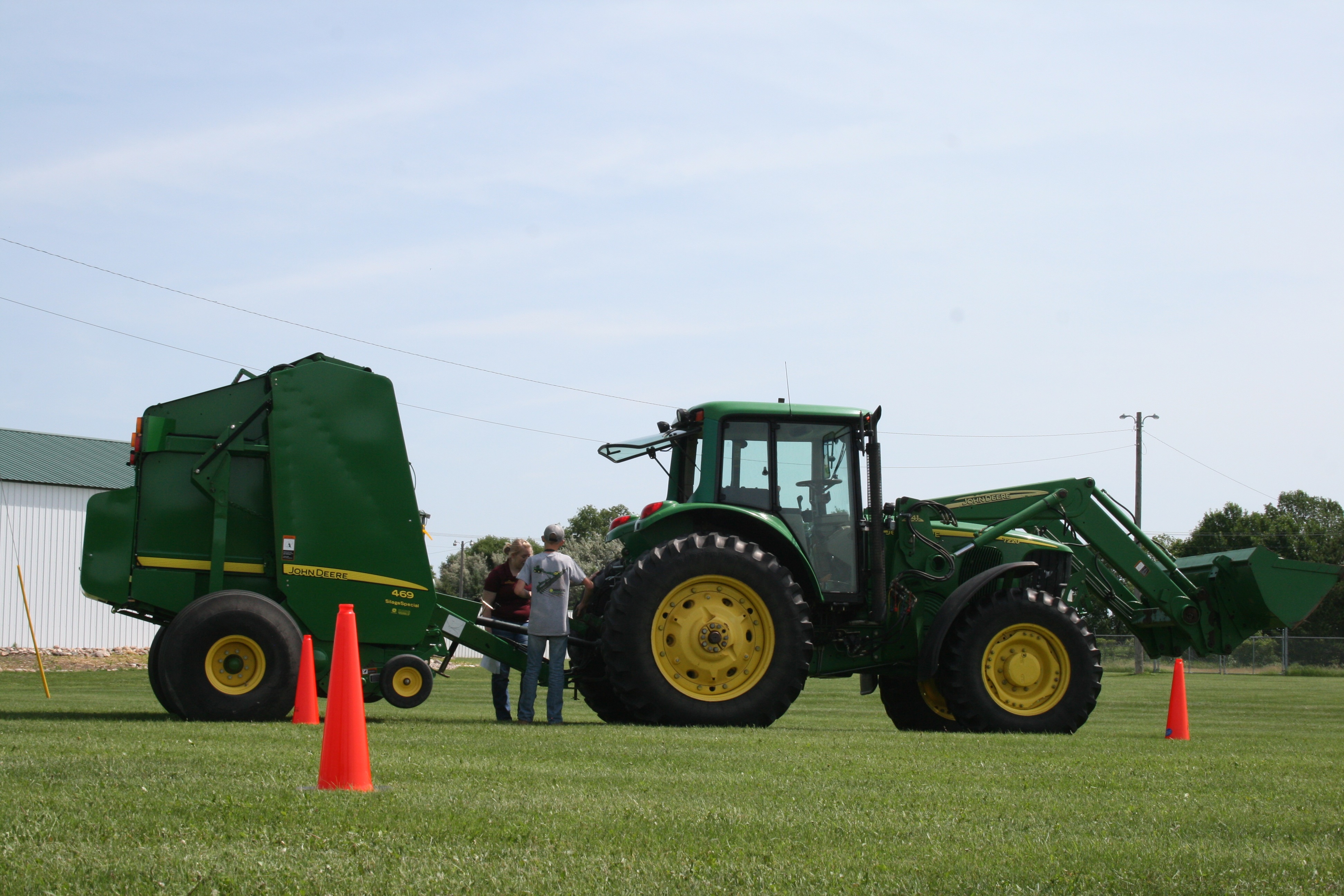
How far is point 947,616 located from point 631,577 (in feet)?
9.53

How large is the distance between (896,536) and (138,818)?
8.06 m

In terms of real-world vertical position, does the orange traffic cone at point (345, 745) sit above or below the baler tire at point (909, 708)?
above

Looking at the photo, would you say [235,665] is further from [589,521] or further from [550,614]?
[589,521]

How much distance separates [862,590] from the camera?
36.2ft

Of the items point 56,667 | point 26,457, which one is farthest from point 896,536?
point 26,457

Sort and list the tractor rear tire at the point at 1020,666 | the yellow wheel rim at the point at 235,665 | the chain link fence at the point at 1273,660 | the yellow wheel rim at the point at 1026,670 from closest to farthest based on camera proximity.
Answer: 1. the yellow wheel rim at the point at 235,665
2. the tractor rear tire at the point at 1020,666
3. the yellow wheel rim at the point at 1026,670
4. the chain link fence at the point at 1273,660

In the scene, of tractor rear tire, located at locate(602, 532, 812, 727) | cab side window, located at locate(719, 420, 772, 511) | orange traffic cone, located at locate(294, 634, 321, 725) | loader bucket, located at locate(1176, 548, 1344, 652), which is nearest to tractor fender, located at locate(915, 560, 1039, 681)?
tractor rear tire, located at locate(602, 532, 812, 727)

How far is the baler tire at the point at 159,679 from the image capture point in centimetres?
973

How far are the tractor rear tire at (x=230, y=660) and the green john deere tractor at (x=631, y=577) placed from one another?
16 mm

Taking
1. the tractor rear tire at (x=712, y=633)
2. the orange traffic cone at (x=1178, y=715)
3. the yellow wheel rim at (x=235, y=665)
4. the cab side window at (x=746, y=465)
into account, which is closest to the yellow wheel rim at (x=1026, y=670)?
the orange traffic cone at (x=1178, y=715)

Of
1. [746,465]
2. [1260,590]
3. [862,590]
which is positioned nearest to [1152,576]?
[1260,590]

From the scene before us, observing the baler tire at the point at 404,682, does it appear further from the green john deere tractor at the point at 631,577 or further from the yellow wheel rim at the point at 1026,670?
the yellow wheel rim at the point at 1026,670

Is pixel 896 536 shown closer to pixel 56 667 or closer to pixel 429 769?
pixel 429 769

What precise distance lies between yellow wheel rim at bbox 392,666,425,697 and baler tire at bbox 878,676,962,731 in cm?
442
